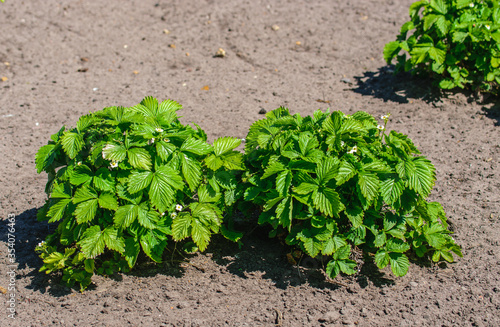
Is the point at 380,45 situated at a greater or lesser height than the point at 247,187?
greater

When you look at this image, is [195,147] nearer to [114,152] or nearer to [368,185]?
[114,152]

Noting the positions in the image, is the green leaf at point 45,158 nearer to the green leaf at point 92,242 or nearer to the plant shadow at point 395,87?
the green leaf at point 92,242

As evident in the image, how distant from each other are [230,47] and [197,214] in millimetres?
3563

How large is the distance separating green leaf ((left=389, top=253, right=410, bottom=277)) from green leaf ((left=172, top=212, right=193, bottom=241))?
4.07 ft

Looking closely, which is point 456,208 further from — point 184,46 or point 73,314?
point 184,46

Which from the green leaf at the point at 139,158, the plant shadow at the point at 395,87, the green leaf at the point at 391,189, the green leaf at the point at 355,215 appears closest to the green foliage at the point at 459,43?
the plant shadow at the point at 395,87

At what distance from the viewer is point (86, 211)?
2.63 m

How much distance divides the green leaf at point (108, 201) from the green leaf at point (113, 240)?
130 mm

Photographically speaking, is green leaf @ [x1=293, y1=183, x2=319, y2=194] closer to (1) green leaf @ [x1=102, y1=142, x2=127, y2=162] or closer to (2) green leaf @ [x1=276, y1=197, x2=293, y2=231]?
(2) green leaf @ [x1=276, y1=197, x2=293, y2=231]

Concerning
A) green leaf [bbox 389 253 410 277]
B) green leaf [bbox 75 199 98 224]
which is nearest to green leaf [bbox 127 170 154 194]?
green leaf [bbox 75 199 98 224]

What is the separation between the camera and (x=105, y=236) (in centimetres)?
268

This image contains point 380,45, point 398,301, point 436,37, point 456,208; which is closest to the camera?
point 398,301

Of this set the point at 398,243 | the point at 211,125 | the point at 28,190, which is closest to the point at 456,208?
the point at 398,243

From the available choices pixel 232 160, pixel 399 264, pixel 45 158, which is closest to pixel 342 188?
pixel 399 264
